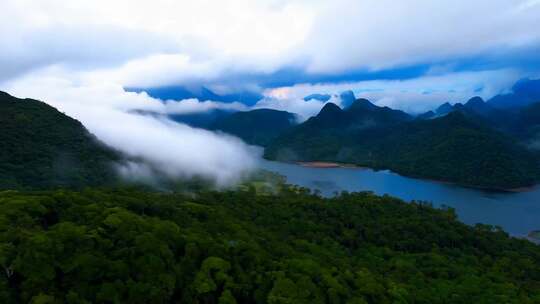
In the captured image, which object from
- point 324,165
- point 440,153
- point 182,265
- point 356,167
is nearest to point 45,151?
point 182,265

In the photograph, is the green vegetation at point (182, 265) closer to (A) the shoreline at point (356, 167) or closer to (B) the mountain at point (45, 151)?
(B) the mountain at point (45, 151)

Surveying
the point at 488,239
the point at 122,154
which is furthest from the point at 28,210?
the point at 122,154

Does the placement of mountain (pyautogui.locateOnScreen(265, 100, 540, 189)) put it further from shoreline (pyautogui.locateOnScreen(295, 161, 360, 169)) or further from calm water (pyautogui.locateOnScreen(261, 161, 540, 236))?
calm water (pyautogui.locateOnScreen(261, 161, 540, 236))

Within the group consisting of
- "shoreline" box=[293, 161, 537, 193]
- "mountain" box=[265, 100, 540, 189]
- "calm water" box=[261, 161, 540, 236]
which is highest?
"mountain" box=[265, 100, 540, 189]

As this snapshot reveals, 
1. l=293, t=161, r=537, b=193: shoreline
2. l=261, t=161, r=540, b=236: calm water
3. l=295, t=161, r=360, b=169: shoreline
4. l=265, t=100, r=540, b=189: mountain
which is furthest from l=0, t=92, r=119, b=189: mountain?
l=265, t=100, r=540, b=189: mountain

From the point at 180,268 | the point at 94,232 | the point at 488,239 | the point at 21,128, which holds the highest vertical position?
the point at 21,128

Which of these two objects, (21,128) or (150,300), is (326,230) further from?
(21,128)
